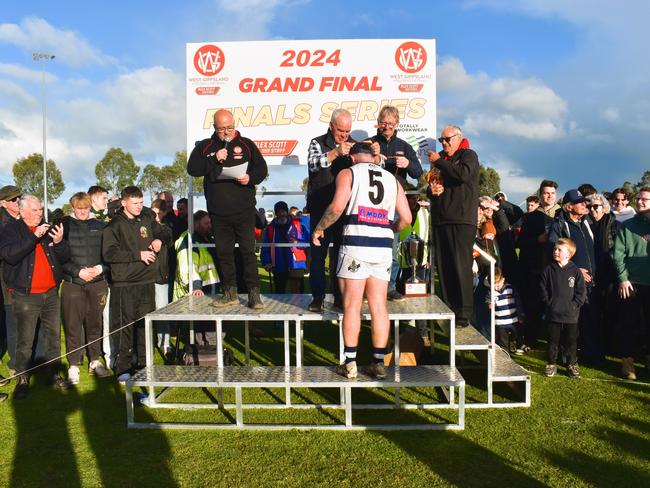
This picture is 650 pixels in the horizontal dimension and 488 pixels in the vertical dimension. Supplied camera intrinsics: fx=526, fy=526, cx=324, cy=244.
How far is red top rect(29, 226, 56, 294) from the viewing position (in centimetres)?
566

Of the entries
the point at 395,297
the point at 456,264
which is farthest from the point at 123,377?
the point at 456,264

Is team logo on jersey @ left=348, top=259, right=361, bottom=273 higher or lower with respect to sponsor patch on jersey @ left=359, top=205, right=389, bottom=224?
lower

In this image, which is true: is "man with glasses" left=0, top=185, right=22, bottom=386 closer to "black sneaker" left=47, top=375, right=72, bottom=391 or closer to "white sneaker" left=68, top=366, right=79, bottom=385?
"black sneaker" left=47, top=375, right=72, bottom=391

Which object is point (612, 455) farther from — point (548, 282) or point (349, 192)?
point (349, 192)

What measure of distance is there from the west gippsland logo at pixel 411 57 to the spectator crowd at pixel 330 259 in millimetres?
1268

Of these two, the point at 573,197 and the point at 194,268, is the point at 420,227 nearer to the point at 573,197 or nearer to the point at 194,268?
the point at 573,197

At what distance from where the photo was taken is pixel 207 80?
6551 mm

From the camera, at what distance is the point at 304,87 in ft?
21.4

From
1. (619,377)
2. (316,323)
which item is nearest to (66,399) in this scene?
(316,323)

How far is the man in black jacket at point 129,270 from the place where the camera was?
19.4ft

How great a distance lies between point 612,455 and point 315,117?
4697 millimetres

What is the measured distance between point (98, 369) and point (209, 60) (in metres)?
3.98

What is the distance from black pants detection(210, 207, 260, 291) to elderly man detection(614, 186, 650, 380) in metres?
4.06

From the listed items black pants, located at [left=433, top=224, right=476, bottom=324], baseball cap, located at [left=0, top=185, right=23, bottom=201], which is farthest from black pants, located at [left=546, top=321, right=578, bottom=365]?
baseball cap, located at [left=0, top=185, right=23, bottom=201]
